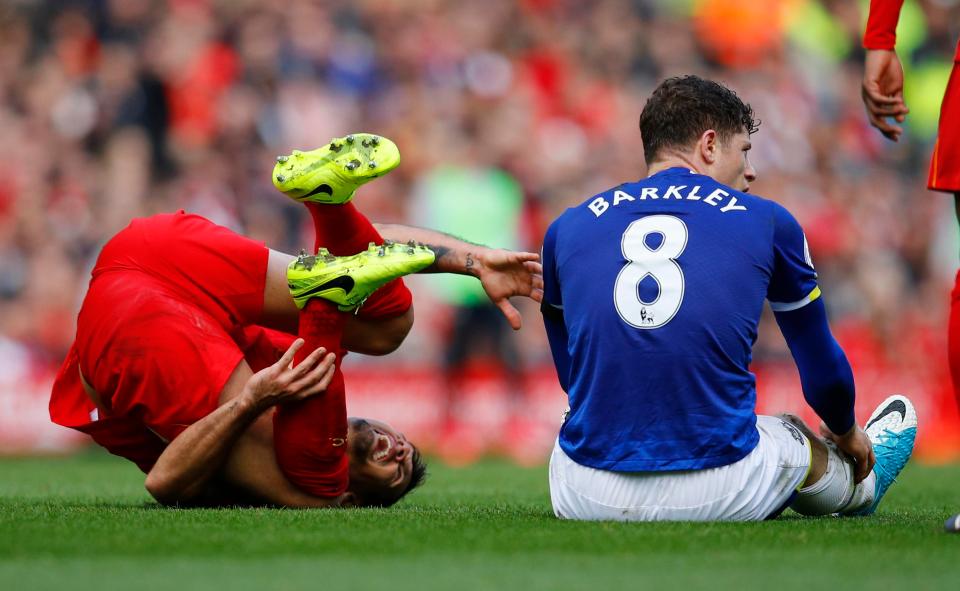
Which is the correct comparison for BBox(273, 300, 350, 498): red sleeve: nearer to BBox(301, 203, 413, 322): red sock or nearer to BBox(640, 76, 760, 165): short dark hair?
BBox(301, 203, 413, 322): red sock

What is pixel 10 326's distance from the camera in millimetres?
10617

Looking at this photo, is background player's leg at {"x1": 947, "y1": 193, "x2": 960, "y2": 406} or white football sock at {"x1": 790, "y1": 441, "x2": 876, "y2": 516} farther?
white football sock at {"x1": 790, "y1": 441, "x2": 876, "y2": 516}

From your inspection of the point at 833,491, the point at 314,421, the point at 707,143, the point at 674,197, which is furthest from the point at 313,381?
the point at 833,491

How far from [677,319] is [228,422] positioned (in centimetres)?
174

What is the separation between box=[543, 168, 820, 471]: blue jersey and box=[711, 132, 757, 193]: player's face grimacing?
0.22 meters

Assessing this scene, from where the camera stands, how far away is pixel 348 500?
5.38 meters

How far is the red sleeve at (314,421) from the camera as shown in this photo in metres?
4.95

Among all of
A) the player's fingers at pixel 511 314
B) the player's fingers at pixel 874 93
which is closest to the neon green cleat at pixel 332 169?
the player's fingers at pixel 511 314

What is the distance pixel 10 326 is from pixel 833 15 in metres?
9.41

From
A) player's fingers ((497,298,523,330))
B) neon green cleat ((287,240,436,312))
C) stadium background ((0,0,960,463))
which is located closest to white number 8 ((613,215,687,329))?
player's fingers ((497,298,523,330))

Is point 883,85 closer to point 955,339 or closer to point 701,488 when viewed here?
point 955,339

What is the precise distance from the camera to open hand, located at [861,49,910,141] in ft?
13.9

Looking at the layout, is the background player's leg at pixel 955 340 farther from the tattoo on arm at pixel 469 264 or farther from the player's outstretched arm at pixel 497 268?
the tattoo on arm at pixel 469 264

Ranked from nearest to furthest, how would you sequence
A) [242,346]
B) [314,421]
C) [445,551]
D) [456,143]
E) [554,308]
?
[445,551] < [554,308] < [314,421] < [242,346] < [456,143]
